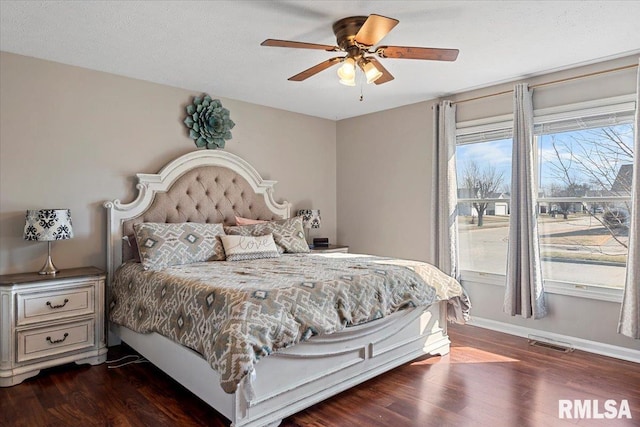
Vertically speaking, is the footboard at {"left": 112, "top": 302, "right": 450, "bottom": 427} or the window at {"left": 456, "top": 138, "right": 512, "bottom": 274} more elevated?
the window at {"left": 456, "top": 138, "right": 512, "bottom": 274}

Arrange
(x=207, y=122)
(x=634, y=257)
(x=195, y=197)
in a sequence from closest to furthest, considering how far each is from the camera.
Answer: (x=634, y=257), (x=195, y=197), (x=207, y=122)

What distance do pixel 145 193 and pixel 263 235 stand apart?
114 cm

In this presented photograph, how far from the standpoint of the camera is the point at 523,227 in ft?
11.5

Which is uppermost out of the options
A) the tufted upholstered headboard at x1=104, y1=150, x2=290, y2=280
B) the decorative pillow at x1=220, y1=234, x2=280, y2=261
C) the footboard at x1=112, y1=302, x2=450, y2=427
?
the tufted upholstered headboard at x1=104, y1=150, x2=290, y2=280

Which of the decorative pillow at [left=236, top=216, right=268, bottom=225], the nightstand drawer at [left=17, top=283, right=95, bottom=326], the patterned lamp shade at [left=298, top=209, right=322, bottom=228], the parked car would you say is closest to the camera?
the nightstand drawer at [left=17, top=283, right=95, bottom=326]

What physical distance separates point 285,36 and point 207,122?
1.59 metres

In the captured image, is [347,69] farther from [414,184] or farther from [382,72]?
[414,184]

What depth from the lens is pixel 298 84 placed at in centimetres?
382

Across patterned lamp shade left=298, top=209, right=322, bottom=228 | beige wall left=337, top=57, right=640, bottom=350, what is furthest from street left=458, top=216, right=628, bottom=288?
patterned lamp shade left=298, top=209, right=322, bottom=228

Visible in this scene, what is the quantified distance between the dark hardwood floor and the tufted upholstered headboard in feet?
3.50

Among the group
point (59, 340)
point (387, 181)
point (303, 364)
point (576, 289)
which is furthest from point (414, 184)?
point (59, 340)

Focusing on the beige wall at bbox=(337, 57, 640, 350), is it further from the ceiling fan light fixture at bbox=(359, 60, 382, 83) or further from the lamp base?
the lamp base

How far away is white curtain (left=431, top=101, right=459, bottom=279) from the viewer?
13.4ft

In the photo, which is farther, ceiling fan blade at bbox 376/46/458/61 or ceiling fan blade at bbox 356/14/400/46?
ceiling fan blade at bbox 376/46/458/61
